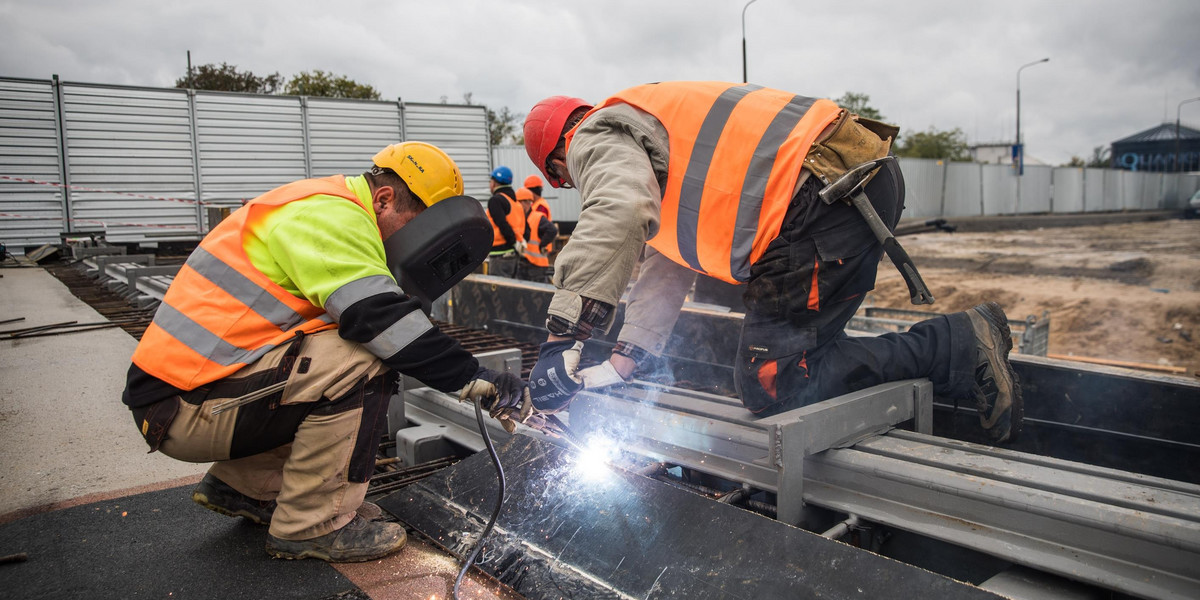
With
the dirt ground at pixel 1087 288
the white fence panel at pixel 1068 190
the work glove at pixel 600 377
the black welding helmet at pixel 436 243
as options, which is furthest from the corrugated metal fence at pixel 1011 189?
the black welding helmet at pixel 436 243

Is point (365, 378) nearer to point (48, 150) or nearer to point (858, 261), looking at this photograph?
point (858, 261)

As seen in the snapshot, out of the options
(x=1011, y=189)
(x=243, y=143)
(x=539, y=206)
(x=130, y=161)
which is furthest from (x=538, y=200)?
(x=1011, y=189)

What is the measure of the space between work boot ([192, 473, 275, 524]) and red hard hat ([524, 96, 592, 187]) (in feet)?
4.92

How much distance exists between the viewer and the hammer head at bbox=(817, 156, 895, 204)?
2.34 m

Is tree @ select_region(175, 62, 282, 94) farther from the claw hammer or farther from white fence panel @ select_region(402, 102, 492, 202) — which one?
the claw hammer

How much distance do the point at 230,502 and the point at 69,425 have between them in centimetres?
171

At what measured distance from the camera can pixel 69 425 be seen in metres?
3.49

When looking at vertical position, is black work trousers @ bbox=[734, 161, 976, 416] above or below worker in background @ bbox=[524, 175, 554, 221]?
below

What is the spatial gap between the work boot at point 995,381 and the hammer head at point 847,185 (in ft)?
2.55

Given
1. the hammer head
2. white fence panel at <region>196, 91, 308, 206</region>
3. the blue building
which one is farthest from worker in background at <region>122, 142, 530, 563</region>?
the blue building

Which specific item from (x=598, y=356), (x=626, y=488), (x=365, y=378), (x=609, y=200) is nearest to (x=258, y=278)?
(x=365, y=378)

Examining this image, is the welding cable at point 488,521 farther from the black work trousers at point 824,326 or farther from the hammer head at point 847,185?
the hammer head at point 847,185

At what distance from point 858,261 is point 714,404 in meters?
0.68

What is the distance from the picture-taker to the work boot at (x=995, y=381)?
2.65 metres
